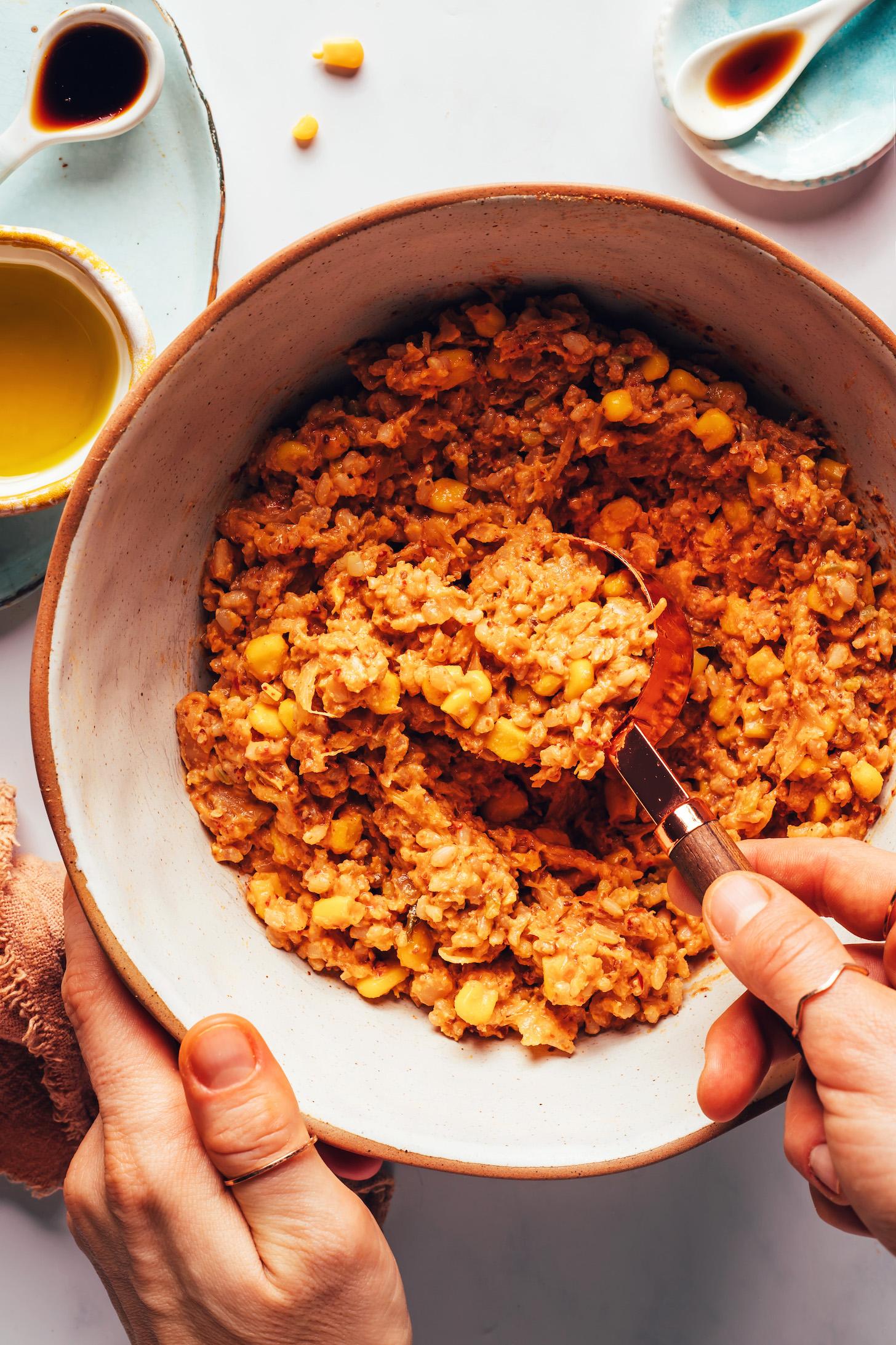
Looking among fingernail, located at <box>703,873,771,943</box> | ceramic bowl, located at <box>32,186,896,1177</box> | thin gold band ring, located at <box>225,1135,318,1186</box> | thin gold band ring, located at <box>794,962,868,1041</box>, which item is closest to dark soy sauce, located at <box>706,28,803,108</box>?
ceramic bowl, located at <box>32,186,896,1177</box>

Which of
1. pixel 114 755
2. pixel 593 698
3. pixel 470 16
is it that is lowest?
pixel 114 755

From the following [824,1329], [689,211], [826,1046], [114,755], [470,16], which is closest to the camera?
[826,1046]

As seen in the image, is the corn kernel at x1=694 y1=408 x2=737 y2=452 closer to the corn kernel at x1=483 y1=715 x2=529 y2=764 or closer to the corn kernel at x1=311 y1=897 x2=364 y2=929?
the corn kernel at x1=483 y1=715 x2=529 y2=764

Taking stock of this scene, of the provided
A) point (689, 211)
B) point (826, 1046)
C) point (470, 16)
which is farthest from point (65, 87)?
point (826, 1046)

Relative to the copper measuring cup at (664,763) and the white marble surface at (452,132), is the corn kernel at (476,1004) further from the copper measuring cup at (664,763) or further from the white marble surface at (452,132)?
the white marble surface at (452,132)

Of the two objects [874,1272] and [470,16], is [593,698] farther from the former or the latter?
[874,1272]

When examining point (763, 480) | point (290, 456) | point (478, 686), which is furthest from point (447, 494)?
point (763, 480)

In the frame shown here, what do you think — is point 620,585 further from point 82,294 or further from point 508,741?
point 82,294

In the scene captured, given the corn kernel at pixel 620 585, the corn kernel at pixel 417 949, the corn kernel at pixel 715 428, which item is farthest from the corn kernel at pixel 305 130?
the corn kernel at pixel 417 949
